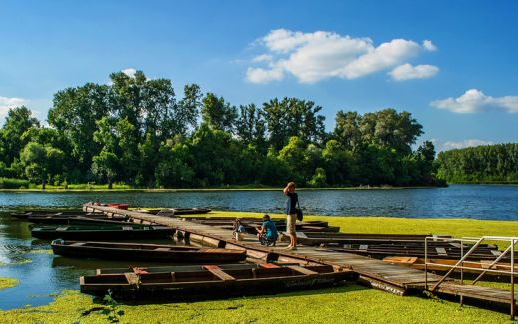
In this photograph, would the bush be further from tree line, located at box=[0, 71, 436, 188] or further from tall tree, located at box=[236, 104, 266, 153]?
tall tree, located at box=[236, 104, 266, 153]

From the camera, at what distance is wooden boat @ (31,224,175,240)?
2448cm

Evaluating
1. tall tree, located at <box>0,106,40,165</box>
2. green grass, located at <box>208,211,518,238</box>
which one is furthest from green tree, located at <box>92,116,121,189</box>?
green grass, located at <box>208,211,518,238</box>

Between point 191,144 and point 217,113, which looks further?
point 217,113

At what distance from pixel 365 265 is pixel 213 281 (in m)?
A: 5.16

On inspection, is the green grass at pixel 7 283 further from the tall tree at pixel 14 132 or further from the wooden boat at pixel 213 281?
the tall tree at pixel 14 132

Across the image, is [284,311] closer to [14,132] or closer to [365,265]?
[365,265]

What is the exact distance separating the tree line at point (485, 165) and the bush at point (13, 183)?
13587 centimetres

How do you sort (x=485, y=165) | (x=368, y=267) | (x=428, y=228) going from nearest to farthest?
(x=368, y=267), (x=428, y=228), (x=485, y=165)

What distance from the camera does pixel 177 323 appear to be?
33.7ft

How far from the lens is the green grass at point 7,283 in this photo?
1439 centimetres

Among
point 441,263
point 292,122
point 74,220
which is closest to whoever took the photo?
point 441,263

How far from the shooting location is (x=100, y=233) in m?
25.0

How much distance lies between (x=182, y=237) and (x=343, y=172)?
11098cm

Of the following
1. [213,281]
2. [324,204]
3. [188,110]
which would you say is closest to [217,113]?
[188,110]
